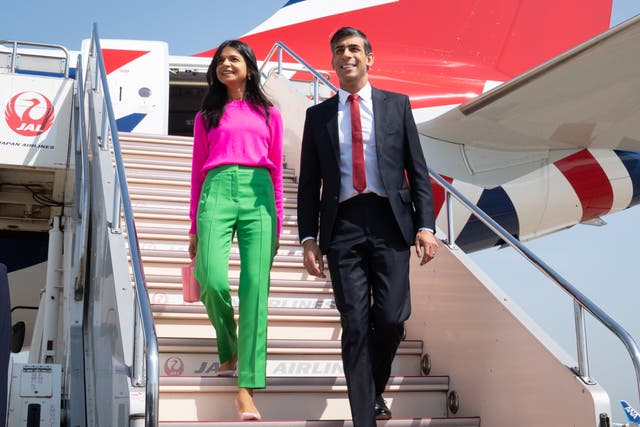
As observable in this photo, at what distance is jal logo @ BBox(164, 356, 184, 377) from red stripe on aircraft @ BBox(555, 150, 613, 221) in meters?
5.62

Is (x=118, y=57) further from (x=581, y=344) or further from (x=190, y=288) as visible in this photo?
(x=581, y=344)

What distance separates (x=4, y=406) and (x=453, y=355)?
2.41m

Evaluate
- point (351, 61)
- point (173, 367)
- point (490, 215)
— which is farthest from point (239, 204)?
point (490, 215)

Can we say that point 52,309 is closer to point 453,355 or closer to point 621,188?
point 453,355

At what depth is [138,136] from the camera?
7695mm

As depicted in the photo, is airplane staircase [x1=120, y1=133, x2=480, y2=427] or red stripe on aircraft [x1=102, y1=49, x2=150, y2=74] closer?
airplane staircase [x1=120, y1=133, x2=480, y2=427]

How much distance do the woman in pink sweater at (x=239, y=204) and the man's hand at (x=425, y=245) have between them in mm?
691

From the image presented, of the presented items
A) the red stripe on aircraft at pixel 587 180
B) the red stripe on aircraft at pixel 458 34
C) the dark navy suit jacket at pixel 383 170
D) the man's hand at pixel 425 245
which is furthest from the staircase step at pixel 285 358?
the red stripe on aircraft at pixel 458 34

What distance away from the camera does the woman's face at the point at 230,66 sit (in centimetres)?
358

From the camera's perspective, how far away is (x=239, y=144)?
356cm

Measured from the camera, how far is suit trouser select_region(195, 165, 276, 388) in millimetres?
3346

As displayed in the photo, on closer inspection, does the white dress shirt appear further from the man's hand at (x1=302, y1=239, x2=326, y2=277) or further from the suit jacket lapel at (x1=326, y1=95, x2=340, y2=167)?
the man's hand at (x1=302, y1=239, x2=326, y2=277)

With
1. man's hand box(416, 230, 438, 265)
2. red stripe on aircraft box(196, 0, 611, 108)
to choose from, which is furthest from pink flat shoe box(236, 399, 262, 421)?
red stripe on aircraft box(196, 0, 611, 108)

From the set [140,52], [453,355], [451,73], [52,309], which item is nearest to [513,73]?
[451,73]
